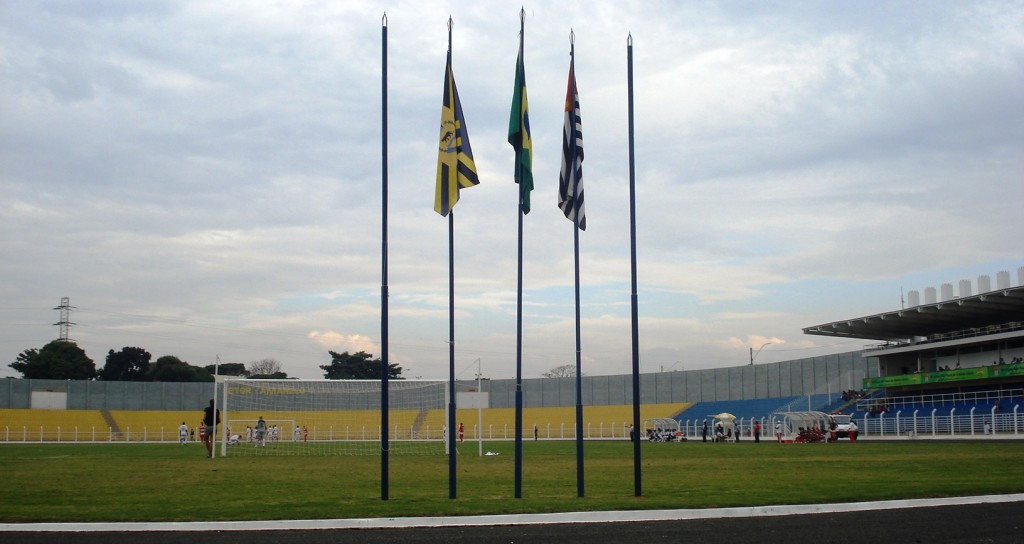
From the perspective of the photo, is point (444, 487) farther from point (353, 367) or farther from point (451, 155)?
point (353, 367)

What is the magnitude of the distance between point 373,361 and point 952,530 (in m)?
107

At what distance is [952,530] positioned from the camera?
1188cm

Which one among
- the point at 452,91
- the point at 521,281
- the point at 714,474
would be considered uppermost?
the point at 452,91

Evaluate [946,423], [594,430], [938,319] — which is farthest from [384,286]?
[594,430]

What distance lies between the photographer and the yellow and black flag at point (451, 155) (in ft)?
53.9

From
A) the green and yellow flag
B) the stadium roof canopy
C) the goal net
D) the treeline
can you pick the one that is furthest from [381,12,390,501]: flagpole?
the treeline

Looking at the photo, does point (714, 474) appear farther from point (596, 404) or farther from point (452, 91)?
point (596, 404)

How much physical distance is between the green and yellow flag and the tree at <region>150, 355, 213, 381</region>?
105638mm

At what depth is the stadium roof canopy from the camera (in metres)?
60.2

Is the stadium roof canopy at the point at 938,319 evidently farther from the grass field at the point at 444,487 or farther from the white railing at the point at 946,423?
the grass field at the point at 444,487

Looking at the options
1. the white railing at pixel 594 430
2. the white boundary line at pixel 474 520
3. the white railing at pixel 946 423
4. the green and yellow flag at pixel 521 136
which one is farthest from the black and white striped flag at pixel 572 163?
the white railing at pixel 946 423

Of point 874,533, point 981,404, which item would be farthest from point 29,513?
point 981,404

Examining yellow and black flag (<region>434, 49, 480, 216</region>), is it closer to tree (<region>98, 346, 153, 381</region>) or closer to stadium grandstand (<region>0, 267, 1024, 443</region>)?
stadium grandstand (<region>0, 267, 1024, 443</region>)

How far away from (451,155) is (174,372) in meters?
107
